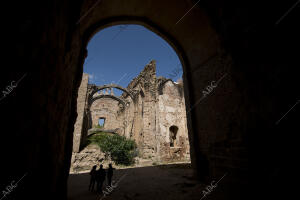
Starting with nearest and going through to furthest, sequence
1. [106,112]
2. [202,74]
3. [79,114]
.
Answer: [202,74]
[79,114]
[106,112]

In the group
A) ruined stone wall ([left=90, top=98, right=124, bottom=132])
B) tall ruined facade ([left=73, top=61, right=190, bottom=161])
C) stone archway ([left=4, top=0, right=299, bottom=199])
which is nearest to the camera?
stone archway ([left=4, top=0, right=299, bottom=199])

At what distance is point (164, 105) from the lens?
15.3 meters

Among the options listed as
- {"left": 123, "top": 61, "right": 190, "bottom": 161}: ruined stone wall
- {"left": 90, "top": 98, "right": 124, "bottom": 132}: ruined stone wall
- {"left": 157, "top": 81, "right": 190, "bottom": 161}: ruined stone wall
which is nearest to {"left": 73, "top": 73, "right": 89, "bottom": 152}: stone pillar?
{"left": 123, "top": 61, "right": 190, "bottom": 161}: ruined stone wall

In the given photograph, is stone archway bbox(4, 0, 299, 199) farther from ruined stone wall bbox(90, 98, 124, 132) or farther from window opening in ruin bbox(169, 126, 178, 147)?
ruined stone wall bbox(90, 98, 124, 132)

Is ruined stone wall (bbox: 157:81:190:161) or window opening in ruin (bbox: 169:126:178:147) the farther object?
window opening in ruin (bbox: 169:126:178:147)

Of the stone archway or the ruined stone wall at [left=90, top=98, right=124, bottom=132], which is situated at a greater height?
the ruined stone wall at [left=90, top=98, right=124, bottom=132]

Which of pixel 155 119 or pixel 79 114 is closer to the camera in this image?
pixel 79 114

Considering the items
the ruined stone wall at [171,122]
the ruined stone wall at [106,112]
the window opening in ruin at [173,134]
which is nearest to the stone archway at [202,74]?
the ruined stone wall at [171,122]

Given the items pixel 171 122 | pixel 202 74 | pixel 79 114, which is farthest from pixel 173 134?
pixel 202 74

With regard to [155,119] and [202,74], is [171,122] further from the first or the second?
[202,74]

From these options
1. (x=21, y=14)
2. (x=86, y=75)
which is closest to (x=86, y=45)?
(x=21, y=14)

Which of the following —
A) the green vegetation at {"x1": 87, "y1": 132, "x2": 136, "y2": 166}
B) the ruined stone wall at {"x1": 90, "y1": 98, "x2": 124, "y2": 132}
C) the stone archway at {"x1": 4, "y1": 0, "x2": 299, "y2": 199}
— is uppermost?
the ruined stone wall at {"x1": 90, "y1": 98, "x2": 124, "y2": 132}

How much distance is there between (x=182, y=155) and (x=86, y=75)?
1335cm

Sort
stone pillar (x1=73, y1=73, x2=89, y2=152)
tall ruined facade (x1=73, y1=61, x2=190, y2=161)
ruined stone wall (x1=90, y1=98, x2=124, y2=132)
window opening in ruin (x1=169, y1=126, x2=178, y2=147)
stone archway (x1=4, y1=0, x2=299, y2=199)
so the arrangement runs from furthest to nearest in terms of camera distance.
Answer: ruined stone wall (x1=90, y1=98, x2=124, y2=132), window opening in ruin (x1=169, y1=126, x2=178, y2=147), tall ruined facade (x1=73, y1=61, x2=190, y2=161), stone pillar (x1=73, y1=73, x2=89, y2=152), stone archway (x1=4, y1=0, x2=299, y2=199)
